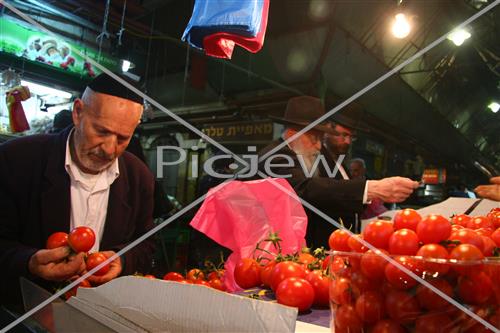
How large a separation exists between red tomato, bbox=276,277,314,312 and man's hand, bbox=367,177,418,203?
55.6 inches

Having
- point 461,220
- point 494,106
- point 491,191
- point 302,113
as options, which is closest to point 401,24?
point 302,113

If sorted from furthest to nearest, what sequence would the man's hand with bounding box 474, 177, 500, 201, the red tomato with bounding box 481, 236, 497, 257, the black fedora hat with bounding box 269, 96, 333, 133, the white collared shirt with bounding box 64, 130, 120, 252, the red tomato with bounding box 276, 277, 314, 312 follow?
1. the black fedora hat with bounding box 269, 96, 333, 133
2. the white collared shirt with bounding box 64, 130, 120, 252
3. the man's hand with bounding box 474, 177, 500, 201
4. the red tomato with bounding box 276, 277, 314, 312
5. the red tomato with bounding box 481, 236, 497, 257

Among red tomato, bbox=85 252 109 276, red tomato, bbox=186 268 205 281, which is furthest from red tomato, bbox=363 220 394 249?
red tomato, bbox=85 252 109 276

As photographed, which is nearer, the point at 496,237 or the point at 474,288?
the point at 474,288

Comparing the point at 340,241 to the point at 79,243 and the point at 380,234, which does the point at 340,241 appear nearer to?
the point at 380,234

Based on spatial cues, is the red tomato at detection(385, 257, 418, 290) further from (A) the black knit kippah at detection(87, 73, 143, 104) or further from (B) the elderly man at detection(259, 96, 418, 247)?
(A) the black knit kippah at detection(87, 73, 143, 104)

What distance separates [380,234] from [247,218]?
726mm

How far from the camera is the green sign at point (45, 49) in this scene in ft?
12.7

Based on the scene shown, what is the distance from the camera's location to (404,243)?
0.67 metres

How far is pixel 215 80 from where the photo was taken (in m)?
6.66

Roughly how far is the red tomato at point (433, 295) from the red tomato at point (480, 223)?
39 cm

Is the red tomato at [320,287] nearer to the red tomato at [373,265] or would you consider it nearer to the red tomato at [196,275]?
the red tomato at [373,265]

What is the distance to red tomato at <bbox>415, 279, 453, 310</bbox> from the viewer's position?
Answer: 596mm

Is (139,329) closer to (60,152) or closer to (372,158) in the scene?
(60,152)
